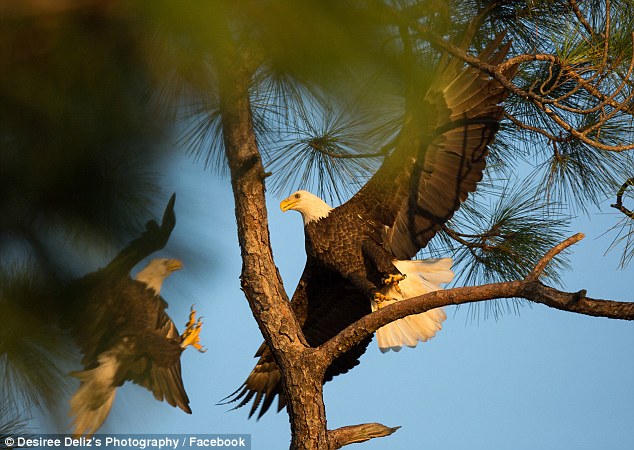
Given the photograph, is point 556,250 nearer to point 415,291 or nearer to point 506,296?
point 506,296

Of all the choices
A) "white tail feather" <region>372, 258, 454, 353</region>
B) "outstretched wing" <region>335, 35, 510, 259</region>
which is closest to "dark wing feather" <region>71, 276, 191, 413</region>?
"outstretched wing" <region>335, 35, 510, 259</region>

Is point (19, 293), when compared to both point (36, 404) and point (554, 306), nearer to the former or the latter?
point (36, 404)

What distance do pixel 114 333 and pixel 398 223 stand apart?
5.91 ft

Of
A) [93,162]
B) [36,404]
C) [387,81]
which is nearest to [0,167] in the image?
[93,162]

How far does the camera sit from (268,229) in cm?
225

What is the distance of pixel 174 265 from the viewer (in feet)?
3.61

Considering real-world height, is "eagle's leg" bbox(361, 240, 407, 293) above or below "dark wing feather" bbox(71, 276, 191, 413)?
above

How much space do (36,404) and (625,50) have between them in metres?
1.68

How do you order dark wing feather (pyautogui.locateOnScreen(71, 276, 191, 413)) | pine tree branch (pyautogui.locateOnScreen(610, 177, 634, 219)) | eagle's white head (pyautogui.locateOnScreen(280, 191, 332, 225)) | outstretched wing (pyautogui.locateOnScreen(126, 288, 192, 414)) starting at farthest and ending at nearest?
eagle's white head (pyautogui.locateOnScreen(280, 191, 332, 225))
pine tree branch (pyautogui.locateOnScreen(610, 177, 634, 219))
outstretched wing (pyautogui.locateOnScreen(126, 288, 192, 414))
dark wing feather (pyautogui.locateOnScreen(71, 276, 191, 413))

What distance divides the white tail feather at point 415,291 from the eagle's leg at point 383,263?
0.14 feet

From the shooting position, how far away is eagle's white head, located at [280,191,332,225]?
116 inches

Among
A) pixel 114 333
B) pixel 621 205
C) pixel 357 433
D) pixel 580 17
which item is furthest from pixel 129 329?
pixel 580 17

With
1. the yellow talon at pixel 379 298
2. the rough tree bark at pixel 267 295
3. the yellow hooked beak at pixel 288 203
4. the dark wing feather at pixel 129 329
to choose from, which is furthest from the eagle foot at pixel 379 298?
the dark wing feather at pixel 129 329

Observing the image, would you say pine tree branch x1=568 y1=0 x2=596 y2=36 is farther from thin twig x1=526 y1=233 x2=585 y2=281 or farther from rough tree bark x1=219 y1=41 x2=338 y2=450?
rough tree bark x1=219 y1=41 x2=338 y2=450
